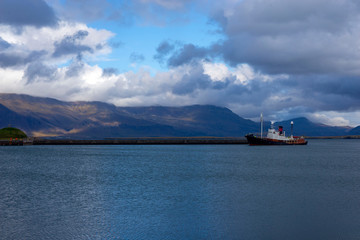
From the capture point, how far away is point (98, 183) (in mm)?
49625

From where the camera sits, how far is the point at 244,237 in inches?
945

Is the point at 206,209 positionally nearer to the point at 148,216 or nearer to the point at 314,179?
→ the point at 148,216

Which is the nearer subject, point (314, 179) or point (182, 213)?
point (182, 213)

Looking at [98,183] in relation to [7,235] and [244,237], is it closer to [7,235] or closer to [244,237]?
[7,235]

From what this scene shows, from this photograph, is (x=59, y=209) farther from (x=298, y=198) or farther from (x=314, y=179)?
(x=314, y=179)

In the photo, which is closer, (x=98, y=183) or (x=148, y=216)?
(x=148, y=216)

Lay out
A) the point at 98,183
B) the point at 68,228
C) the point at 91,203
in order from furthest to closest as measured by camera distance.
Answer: the point at 98,183 → the point at 91,203 → the point at 68,228

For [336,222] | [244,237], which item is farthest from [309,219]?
[244,237]

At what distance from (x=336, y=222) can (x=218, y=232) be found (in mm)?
9481

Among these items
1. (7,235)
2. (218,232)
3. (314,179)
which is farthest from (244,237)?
(314,179)

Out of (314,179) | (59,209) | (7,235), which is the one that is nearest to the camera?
(7,235)

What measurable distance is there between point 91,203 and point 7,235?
11.6m

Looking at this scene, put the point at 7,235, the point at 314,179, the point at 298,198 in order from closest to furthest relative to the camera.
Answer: the point at 7,235 < the point at 298,198 < the point at 314,179

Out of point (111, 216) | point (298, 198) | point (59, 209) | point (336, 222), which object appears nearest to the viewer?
point (336, 222)
